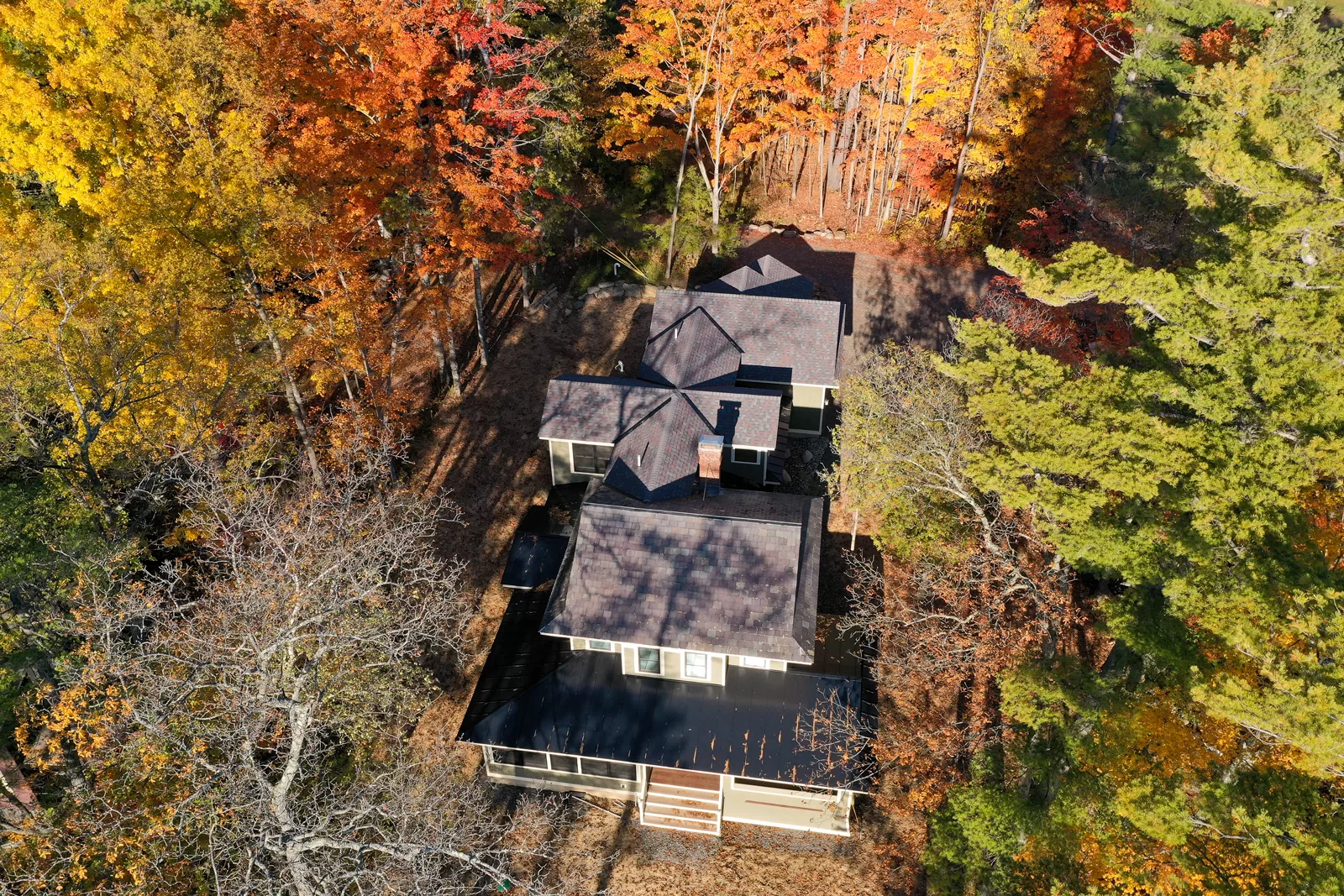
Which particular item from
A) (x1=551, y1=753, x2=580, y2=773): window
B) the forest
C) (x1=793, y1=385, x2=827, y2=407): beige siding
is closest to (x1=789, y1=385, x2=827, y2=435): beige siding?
Answer: (x1=793, y1=385, x2=827, y2=407): beige siding

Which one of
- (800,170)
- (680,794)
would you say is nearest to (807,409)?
(680,794)

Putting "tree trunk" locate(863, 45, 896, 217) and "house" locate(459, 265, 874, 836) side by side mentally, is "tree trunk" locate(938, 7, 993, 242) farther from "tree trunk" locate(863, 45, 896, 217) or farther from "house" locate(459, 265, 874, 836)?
"house" locate(459, 265, 874, 836)

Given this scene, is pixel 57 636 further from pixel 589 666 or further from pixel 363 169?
pixel 363 169

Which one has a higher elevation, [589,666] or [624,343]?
[624,343]

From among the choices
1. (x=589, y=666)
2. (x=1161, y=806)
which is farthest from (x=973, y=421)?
(x=589, y=666)

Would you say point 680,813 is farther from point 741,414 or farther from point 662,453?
point 741,414
